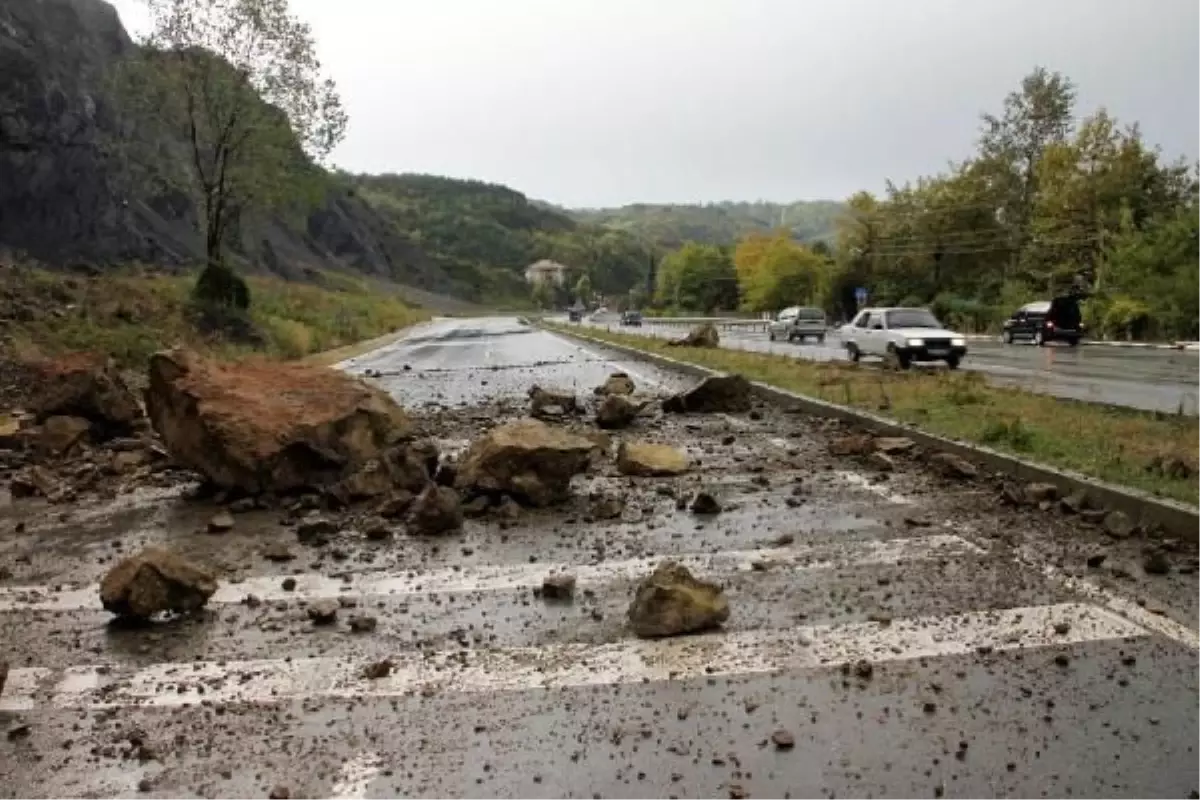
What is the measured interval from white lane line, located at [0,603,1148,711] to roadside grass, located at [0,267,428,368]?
13305mm

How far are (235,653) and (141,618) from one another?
0.82m

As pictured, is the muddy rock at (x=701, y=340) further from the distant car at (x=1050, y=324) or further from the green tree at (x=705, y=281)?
the green tree at (x=705, y=281)

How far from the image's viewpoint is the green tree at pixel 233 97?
33.2 m

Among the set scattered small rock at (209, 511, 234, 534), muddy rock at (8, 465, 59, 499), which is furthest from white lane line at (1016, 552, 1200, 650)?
muddy rock at (8, 465, 59, 499)

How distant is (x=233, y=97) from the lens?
1309 inches

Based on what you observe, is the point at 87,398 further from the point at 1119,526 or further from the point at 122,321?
the point at 122,321

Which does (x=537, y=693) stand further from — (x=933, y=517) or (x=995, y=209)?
(x=995, y=209)

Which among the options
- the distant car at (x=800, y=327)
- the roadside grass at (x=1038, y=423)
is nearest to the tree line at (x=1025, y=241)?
the distant car at (x=800, y=327)

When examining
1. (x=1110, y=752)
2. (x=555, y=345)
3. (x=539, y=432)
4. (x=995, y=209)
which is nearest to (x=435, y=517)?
(x=539, y=432)

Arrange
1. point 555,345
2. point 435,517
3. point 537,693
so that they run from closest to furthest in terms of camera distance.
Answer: point 537,693
point 435,517
point 555,345

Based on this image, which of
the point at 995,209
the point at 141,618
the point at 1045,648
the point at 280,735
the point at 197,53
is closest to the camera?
the point at 280,735

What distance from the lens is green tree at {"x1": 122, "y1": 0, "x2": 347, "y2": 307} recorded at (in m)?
33.2

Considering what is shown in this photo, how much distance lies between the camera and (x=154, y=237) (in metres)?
54.1

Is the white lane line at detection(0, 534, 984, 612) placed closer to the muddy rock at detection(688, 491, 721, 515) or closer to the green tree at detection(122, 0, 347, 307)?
the muddy rock at detection(688, 491, 721, 515)
